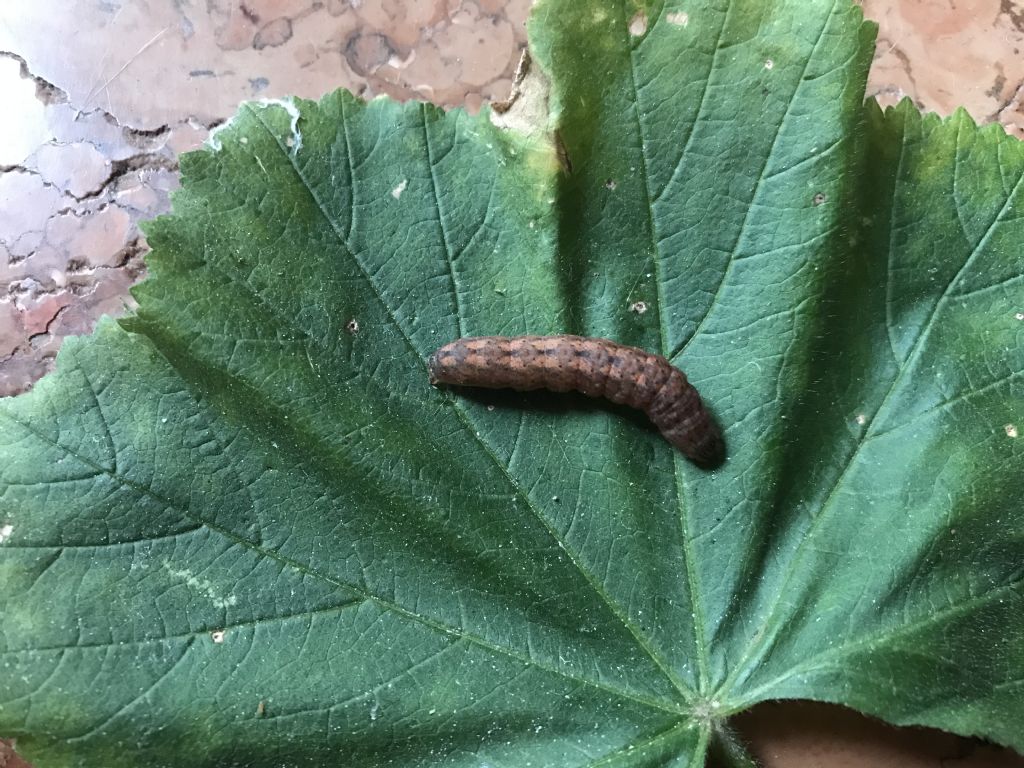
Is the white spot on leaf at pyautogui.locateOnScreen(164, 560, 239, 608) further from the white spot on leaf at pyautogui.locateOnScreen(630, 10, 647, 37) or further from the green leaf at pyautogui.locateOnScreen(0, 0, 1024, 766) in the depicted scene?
the white spot on leaf at pyautogui.locateOnScreen(630, 10, 647, 37)

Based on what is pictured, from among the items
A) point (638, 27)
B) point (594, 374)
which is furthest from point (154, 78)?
point (594, 374)

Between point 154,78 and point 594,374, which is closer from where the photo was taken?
point 594,374

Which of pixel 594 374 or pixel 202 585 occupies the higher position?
pixel 594 374

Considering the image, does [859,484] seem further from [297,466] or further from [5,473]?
[5,473]

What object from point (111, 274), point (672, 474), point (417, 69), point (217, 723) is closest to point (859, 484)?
point (672, 474)

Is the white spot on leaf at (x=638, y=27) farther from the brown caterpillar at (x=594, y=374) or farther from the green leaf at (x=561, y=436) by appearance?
the brown caterpillar at (x=594, y=374)

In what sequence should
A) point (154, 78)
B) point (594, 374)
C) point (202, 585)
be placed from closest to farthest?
point (202, 585)
point (594, 374)
point (154, 78)

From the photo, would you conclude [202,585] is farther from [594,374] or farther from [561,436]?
[594,374]
